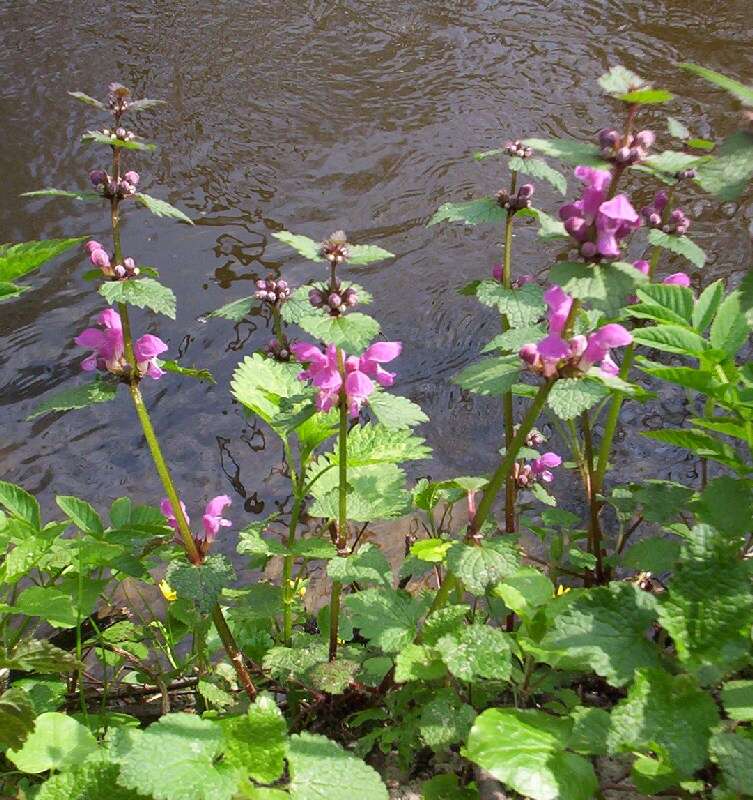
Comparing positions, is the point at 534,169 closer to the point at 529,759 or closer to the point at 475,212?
the point at 475,212

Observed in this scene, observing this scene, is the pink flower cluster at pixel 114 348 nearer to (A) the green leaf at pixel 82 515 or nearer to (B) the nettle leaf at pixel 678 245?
(A) the green leaf at pixel 82 515

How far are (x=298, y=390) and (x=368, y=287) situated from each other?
7.33ft

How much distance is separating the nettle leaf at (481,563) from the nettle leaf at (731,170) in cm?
73

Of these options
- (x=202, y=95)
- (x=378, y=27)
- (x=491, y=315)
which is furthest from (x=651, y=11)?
(x=491, y=315)

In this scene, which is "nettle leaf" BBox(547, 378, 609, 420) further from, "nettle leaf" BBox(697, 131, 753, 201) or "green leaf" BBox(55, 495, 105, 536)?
"green leaf" BBox(55, 495, 105, 536)

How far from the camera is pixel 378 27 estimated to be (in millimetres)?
6531

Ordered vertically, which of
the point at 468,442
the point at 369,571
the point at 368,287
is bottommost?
the point at 468,442

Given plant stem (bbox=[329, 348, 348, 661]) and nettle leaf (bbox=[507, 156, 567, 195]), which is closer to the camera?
plant stem (bbox=[329, 348, 348, 661])

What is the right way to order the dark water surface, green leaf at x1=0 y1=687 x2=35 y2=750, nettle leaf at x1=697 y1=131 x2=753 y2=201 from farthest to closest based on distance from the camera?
1. the dark water surface
2. green leaf at x1=0 y1=687 x2=35 y2=750
3. nettle leaf at x1=697 y1=131 x2=753 y2=201

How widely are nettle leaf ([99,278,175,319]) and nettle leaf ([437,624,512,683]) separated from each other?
0.79 meters

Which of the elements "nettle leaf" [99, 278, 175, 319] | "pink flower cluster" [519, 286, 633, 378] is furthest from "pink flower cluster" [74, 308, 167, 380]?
"pink flower cluster" [519, 286, 633, 378]

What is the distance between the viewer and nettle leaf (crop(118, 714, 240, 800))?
1265 millimetres

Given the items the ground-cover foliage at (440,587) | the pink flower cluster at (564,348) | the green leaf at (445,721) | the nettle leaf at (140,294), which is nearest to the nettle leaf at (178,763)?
the ground-cover foliage at (440,587)

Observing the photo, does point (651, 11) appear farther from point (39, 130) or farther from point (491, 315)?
point (39, 130)
